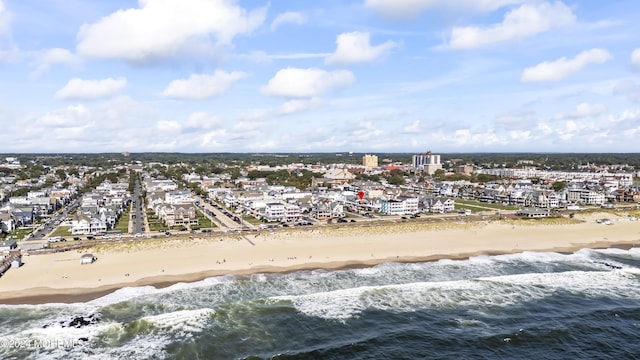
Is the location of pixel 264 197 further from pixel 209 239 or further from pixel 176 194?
pixel 209 239

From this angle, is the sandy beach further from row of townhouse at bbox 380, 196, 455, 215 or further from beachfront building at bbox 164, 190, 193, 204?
beachfront building at bbox 164, 190, 193, 204

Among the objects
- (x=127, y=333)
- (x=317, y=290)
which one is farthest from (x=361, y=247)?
(x=127, y=333)

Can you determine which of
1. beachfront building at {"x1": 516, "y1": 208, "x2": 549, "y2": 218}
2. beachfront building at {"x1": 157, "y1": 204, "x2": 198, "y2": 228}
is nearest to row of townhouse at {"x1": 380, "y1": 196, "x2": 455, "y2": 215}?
beachfront building at {"x1": 516, "y1": 208, "x2": 549, "y2": 218}

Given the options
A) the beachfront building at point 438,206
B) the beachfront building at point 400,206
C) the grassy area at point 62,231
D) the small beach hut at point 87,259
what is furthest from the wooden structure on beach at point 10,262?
the beachfront building at point 438,206

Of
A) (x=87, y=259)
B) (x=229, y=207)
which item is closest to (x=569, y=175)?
(x=229, y=207)

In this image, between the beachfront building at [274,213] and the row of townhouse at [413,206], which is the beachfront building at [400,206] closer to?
the row of townhouse at [413,206]

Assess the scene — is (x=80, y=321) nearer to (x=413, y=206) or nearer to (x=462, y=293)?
(x=462, y=293)
